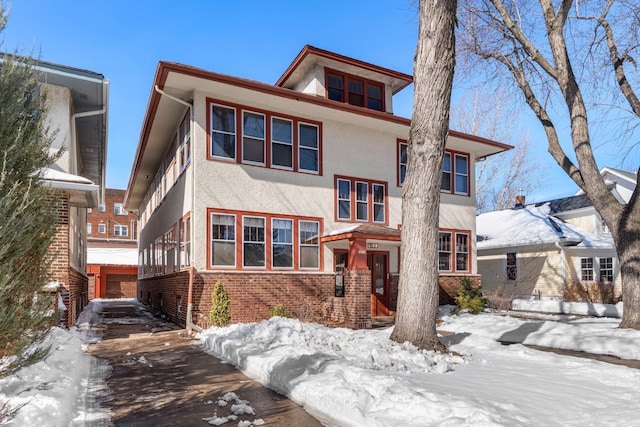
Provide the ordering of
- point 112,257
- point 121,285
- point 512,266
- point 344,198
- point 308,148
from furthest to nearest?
point 112,257 → point 121,285 → point 512,266 → point 344,198 → point 308,148

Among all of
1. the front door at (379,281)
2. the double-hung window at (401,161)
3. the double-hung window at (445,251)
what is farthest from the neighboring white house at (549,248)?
the double-hung window at (401,161)

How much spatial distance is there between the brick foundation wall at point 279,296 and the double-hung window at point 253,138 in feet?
11.3

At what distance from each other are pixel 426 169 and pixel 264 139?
6.67m

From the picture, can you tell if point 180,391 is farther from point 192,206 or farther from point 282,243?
point 282,243

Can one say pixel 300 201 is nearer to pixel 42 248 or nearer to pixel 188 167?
pixel 188 167

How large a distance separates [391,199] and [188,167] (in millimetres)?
7056

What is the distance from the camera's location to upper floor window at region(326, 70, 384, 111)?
619 inches

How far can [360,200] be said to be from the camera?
49.7ft

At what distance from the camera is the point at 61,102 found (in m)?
11.1

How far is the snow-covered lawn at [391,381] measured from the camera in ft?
14.8

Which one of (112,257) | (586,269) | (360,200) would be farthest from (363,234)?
(112,257)

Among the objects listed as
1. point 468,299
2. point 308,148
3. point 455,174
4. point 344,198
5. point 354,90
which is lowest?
point 468,299

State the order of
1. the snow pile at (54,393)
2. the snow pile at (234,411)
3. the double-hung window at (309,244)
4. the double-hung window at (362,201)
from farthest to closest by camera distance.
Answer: the double-hung window at (362,201) → the double-hung window at (309,244) → the snow pile at (234,411) → the snow pile at (54,393)

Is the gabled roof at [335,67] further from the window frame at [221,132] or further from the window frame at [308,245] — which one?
the window frame at [308,245]
